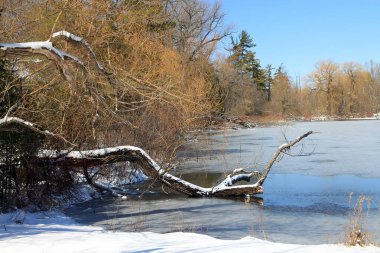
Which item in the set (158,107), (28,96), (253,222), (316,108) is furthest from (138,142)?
(316,108)

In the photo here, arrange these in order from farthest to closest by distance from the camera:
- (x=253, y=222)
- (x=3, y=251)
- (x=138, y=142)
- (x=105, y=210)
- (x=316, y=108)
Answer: (x=316, y=108) < (x=138, y=142) < (x=105, y=210) < (x=253, y=222) < (x=3, y=251)

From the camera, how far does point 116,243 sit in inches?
250

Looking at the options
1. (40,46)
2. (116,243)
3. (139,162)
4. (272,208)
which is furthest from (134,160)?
(40,46)

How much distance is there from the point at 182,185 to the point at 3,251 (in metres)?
6.70

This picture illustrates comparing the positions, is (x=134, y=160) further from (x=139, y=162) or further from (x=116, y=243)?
(x=116, y=243)

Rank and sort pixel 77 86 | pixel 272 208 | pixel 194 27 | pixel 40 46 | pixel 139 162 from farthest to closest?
1. pixel 194 27
2. pixel 139 162
3. pixel 272 208
4. pixel 77 86
5. pixel 40 46

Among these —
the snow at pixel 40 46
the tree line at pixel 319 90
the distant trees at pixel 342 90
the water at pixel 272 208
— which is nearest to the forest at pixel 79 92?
the snow at pixel 40 46

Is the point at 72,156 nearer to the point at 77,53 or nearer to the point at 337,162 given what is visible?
the point at 77,53

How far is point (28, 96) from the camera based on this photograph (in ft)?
32.1

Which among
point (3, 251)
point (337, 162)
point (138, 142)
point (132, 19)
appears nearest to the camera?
point (3, 251)

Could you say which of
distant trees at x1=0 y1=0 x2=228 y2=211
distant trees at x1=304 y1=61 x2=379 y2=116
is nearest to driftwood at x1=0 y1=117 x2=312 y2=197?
distant trees at x1=0 y1=0 x2=228 y2=211

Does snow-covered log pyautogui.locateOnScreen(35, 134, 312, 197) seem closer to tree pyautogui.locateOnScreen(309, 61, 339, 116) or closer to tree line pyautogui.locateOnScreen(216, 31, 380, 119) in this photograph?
tree line pyautogui.locateOnScreen(216, 31, 380, 119)

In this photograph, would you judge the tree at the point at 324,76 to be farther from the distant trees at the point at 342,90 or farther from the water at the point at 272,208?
the water at the point at 272,208

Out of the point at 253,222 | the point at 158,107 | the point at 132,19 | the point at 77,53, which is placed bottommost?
the point at 253,222
